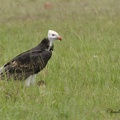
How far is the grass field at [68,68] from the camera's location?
6.14 m

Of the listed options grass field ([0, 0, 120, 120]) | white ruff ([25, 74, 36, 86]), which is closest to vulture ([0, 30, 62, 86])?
white ruff ([25, 74, 36, 86])

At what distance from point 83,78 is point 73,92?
91 centimetres

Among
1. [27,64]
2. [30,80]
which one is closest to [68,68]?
[27,64]

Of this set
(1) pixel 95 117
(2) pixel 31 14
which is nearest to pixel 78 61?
(1) pixel 95 117

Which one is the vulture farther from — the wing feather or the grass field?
the grass field

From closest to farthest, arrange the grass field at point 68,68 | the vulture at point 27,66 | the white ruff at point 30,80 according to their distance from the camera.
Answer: the grass field at point 68,68 < the white ruff at point 30,80 < the vulture at point 27,66

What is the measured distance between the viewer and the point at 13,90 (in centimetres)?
665

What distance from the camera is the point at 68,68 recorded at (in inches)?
329

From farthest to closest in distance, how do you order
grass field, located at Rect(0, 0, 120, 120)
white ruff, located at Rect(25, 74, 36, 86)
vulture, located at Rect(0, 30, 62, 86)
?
vulture, located at Rect(0, 30, 62, 86)
white ruff, located at Rect(25, 74, 36, 86)
grass field, located at Rect(0, 0, 120, 120)

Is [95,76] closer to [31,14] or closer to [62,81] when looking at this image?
[62,81]

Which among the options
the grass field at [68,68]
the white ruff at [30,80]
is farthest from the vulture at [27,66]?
the grass field at [68,68]

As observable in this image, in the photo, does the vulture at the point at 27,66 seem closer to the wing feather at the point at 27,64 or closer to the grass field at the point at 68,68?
the wing feather at the point at 27,64

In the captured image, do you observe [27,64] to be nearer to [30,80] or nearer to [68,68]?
[30,80]

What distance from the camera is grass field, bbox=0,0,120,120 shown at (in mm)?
6145
